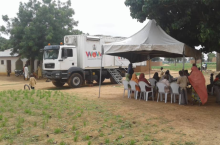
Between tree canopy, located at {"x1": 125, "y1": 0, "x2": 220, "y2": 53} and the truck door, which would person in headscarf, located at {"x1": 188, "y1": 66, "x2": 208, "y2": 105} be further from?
the truck door

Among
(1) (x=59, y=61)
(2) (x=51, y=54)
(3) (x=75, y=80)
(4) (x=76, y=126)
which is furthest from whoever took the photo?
(3) (x=75, y=80)

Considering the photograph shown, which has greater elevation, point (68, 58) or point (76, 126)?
point (68, 58)

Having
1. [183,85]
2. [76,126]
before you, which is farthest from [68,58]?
[76,126]

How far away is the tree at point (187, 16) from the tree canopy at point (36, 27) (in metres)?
13.4

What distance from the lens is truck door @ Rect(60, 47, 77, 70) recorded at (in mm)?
15266

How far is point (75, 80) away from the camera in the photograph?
52.7 feet

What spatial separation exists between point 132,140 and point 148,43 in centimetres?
488

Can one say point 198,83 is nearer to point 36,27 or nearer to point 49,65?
point 49,65

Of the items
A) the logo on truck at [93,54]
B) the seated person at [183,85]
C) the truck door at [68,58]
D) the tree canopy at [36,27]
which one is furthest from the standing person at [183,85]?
the tree canopy at [36,27]

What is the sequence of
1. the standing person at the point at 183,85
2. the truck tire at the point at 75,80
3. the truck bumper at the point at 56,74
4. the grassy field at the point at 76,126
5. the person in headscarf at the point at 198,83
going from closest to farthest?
the grassy field at the point at 76,126
the person in headscarf at the point at 198,83
the standing person at the point at 183,85
the truck bumper at the point at 56,74
the truck tire at the point at 75,80

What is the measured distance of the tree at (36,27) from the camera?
888 inches

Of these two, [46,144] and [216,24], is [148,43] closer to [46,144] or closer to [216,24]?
[216,24]

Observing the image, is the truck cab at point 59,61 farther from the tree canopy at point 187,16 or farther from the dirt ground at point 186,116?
the dirt ground at point 186,116

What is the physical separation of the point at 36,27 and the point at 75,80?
9.72m
